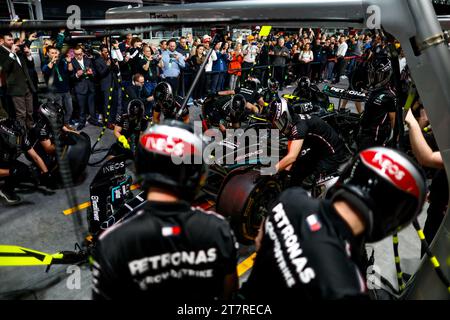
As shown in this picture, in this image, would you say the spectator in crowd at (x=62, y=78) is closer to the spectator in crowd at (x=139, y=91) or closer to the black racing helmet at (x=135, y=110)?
the spectator in crowd at (x=139, y=91)

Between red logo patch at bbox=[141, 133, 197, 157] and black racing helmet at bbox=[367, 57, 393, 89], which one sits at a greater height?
black racing helmet at bbox=[367, 57, 393, 89]

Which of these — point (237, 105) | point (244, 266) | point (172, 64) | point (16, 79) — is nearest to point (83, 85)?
point (16, 79)

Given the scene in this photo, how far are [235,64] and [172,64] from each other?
3.35 metres

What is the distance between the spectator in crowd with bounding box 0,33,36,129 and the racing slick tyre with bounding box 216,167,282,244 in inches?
237

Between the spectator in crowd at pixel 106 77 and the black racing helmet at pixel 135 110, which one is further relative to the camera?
the spectator in crowd at pixel 106 77

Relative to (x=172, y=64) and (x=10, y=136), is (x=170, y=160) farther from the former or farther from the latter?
(x=172, y=64)

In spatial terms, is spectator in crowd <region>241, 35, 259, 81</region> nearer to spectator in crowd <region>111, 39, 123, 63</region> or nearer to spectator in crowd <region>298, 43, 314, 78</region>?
spectator in crowd <region>298, 43, 314, 78</region>

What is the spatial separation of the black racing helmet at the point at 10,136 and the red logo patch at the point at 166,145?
15.7 ft

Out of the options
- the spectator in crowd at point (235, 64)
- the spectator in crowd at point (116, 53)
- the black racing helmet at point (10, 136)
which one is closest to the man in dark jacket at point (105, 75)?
the spectator in crowd at point (116, 53)

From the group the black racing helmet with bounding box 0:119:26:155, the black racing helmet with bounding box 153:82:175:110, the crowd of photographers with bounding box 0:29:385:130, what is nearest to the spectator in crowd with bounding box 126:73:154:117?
the crowd of photographers with bounding box 0:29:385:130

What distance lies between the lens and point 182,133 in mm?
1795

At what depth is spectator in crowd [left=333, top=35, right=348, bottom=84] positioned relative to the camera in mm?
18219

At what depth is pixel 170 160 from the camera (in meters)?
1.70

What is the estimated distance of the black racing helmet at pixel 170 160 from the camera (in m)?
1.70
